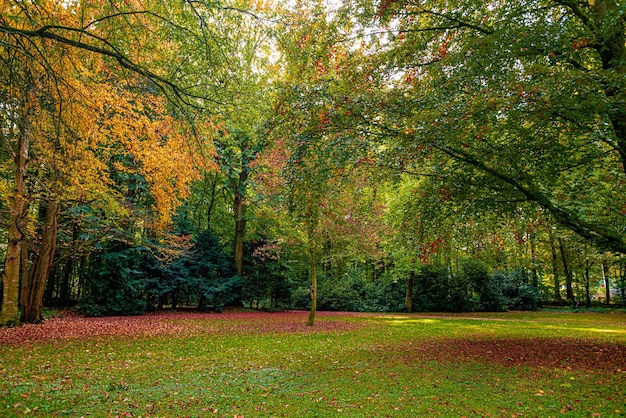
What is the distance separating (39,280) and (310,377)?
12.5 m

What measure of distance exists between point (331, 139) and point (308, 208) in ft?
6.90

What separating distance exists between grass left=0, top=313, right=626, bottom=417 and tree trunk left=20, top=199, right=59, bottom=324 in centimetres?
484

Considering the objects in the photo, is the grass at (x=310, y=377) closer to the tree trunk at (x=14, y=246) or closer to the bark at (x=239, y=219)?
the tree trunk at (x=14, y=246)

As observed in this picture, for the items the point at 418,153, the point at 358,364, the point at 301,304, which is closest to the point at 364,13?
the point at 418,153

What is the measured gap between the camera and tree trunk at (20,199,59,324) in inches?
543

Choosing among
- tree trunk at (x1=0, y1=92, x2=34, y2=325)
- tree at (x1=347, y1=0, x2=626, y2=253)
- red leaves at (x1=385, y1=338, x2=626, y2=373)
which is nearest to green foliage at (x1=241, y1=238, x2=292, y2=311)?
tree trunk at (x1=0, y1=92, x2=34, y2=325)

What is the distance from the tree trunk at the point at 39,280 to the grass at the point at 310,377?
15.9 feet

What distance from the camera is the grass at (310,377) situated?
17.0 ft

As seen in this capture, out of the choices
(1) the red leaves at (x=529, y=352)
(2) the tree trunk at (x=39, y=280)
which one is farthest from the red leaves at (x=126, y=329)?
(1) the red leaves at (x=529, y=352)

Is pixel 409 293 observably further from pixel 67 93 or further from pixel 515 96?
pixel 67 93

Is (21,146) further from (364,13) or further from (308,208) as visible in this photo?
(364,13)

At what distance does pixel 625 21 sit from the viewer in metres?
6.99

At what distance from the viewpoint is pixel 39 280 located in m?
13.9

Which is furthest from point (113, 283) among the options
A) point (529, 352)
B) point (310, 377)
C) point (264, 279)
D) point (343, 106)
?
point (529, 352)
